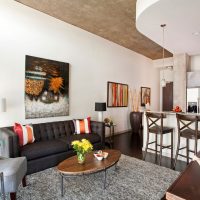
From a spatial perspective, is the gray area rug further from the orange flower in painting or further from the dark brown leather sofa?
the orange flower in painting

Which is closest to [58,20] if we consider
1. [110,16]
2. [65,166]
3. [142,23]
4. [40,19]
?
[40,19]

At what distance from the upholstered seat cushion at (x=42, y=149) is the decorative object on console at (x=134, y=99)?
4162 millimetres

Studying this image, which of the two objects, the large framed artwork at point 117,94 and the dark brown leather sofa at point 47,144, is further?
the large framed artwork at point 117,94

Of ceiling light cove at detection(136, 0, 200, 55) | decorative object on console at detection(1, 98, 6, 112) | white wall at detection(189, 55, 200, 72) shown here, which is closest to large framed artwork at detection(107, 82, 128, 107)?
ceiling light cove at detection(136, 0, 200, 55)

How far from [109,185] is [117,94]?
13.1ft

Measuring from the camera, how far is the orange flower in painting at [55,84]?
13.8ft

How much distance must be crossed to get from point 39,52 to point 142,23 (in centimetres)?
246

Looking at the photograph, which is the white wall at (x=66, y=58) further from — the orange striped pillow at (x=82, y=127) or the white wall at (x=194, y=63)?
the white wall at (x=194, y=63)

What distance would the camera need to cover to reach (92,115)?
5.29m

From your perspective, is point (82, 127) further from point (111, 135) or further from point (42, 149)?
point (111, 135)

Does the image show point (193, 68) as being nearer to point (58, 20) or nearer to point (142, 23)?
point (142, 23)

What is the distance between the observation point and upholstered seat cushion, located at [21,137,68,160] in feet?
9.61

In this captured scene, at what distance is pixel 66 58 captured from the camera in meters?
4.54

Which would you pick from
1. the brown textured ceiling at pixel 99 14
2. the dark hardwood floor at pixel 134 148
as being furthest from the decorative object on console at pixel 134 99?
the brown textured ceiling at pixel 99 14
